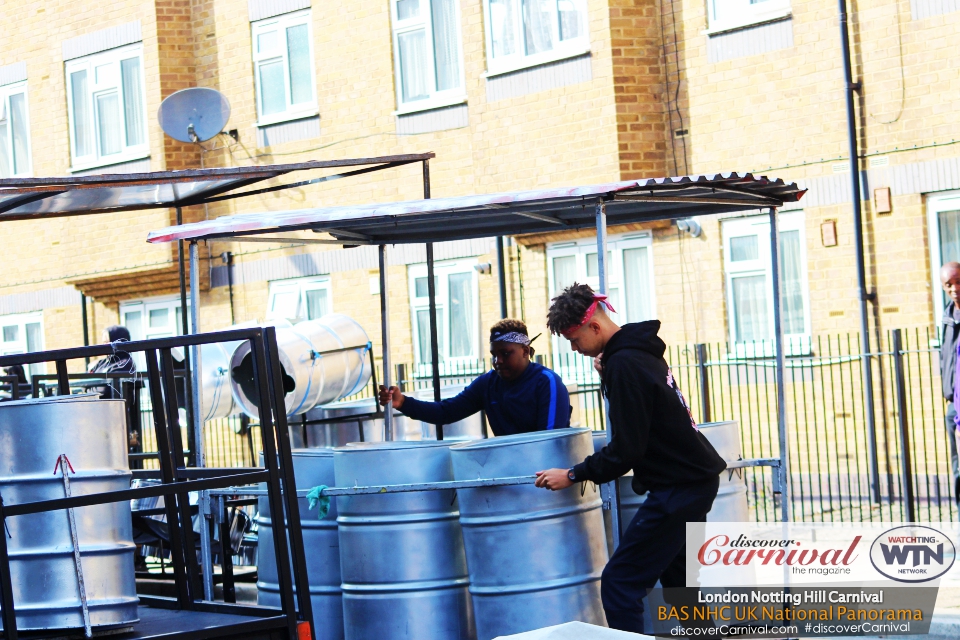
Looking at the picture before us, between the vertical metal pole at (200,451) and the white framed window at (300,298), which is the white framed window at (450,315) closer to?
the white framed window at (300,298)

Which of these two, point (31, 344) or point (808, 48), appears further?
point (31, 344)

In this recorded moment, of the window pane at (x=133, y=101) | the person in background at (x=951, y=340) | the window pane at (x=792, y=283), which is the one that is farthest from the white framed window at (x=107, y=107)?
the person in background at (x=951, y=340)

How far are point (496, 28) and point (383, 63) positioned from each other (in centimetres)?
193

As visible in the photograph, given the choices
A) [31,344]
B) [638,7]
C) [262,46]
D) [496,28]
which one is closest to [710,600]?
[638,7]

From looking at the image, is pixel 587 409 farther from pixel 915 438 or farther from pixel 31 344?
pixel 31 344

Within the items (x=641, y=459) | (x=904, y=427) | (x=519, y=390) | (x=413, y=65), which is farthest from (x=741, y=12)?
(x=641, y=459)

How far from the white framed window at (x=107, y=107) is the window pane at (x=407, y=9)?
4386mm

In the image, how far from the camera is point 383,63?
1634 centimetres

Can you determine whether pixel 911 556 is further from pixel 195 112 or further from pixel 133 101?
pixel 133 101

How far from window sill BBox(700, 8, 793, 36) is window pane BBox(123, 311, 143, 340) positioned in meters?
9.82

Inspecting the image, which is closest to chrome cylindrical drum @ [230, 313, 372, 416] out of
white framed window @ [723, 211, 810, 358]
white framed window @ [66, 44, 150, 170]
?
white framed window @ [723, 211, 810, 358]

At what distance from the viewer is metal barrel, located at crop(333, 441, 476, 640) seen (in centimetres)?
606

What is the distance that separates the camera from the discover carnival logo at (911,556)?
8367 millimetres

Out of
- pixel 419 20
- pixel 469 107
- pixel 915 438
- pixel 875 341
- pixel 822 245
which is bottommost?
pixel 915 438
